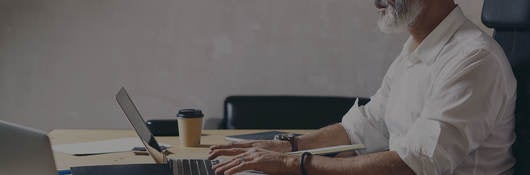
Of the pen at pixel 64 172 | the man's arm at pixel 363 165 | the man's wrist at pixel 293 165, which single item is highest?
the pen at pixel 64 172

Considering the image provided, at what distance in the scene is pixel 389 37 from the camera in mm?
3549

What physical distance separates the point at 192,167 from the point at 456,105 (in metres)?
0.66

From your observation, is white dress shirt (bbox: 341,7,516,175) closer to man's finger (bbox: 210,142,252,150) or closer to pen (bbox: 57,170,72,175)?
man's finger (bbox: 210,142,252,150)

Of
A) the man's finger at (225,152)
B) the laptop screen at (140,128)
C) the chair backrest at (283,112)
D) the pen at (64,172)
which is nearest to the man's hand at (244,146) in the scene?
the man's finger at (225,152)

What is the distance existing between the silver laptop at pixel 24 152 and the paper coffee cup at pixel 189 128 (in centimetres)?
116

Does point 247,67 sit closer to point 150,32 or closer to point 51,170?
point 150,32

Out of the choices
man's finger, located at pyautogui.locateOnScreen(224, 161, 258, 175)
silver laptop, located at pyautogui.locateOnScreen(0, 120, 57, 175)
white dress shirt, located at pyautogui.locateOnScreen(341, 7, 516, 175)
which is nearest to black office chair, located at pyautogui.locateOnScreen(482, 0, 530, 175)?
white dress shirt, located at pyautogui.locateOnScreen(341, 7, 516, 175)

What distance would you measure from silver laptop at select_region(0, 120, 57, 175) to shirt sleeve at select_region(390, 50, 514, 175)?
0.94 m

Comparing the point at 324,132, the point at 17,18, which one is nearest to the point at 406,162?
the point at 324,132

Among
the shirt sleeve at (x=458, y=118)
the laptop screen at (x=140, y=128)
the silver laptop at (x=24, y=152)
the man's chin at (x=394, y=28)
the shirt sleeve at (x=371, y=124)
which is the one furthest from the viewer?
the shirt sleeve at (x=371, y=124)

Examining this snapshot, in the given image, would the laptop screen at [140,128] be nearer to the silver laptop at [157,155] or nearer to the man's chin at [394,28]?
the silver laptop at [157,155]

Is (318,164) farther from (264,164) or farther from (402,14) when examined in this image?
(402,14)

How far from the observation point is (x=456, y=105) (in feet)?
5.82

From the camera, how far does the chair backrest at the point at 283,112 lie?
137 inches
